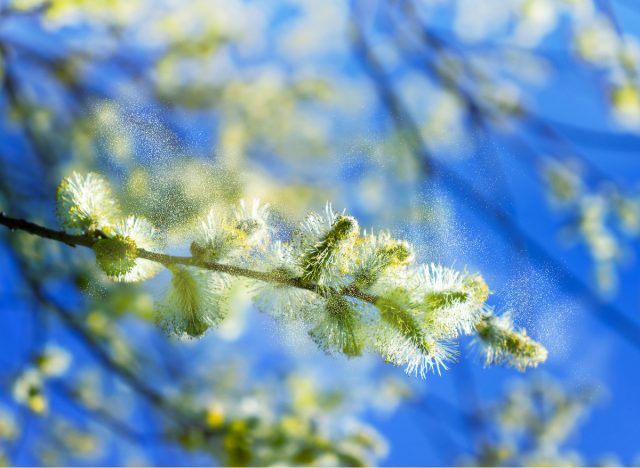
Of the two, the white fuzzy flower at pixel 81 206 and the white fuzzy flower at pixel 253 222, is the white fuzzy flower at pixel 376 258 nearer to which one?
the white fuzzy flower at pixel 253 222

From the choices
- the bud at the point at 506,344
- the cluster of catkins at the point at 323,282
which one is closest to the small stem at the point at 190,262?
the cluster of catkins at the point at 323,282

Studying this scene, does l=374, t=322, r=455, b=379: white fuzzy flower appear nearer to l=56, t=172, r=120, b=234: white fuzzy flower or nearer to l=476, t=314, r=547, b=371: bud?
l=476, t=314, r=547, b=371: bud

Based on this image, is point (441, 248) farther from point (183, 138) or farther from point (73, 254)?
point (73, 254)

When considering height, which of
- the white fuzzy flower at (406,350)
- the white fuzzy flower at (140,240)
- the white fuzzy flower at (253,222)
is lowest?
the white fuzzy flower at (406,350)

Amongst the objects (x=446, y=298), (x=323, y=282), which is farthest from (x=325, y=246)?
(x=446, y=298)

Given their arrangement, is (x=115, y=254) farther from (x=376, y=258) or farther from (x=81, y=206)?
(x=376, y=258)

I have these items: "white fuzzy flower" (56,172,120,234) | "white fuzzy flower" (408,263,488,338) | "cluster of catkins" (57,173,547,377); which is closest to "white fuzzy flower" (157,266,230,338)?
"cluster of catkins" (57,173,547,377)
